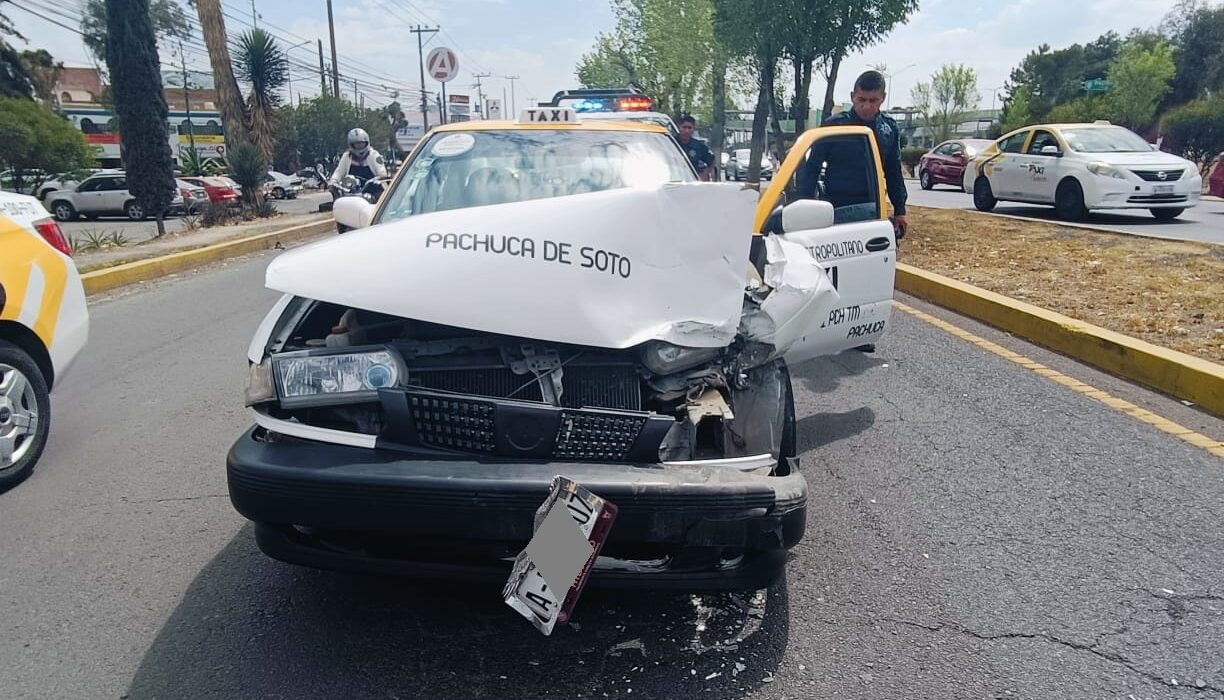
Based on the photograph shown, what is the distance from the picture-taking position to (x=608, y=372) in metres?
2.79

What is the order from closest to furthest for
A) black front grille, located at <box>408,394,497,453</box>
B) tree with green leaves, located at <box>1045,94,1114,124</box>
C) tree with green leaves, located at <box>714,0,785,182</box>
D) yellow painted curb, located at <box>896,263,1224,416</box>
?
black front grille, located at <box>408,394,497,453</box> < yellow painted curb, located at <box>896,263,1224,416</box> < tree with green leaves, located at <box>714,0,785,182</box> < tree with green leaves, located at <box>1045,94,1114,124</box>

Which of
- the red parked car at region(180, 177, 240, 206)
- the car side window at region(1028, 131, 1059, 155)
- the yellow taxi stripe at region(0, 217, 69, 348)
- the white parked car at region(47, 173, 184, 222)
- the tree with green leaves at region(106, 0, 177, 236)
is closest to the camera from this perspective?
the yellow taxi stripe at region(0, 217, 69, 348)

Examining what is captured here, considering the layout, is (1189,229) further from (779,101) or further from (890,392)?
(779,101)

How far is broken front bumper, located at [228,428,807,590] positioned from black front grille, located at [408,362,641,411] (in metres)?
0.31

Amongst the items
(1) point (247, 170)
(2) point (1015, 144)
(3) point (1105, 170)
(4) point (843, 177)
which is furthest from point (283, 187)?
(4) point (843, 177)

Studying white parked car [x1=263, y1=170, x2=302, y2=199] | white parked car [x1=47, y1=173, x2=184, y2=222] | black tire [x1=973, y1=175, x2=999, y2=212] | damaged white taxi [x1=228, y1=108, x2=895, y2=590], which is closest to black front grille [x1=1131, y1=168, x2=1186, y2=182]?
black tire [x1=973, y1=175, x2=999, y2=212]

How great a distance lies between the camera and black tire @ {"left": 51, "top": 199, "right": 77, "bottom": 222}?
27.7 m

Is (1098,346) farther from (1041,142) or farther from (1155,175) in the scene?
(1041,142)

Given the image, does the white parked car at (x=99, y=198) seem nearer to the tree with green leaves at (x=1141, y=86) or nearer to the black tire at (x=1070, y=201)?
the black tire at (x=1070, y=201)

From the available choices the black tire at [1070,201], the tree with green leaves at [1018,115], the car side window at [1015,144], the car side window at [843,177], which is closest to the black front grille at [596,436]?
the car side window at [843,177]

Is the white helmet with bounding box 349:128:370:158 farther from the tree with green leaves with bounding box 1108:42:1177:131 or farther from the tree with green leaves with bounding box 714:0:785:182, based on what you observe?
the tree with green leaves with bounding box 1108:42:1177:131

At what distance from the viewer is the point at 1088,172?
1327 cm

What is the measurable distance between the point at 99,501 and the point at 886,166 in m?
5.30

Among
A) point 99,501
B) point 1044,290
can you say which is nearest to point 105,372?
point 99,501
